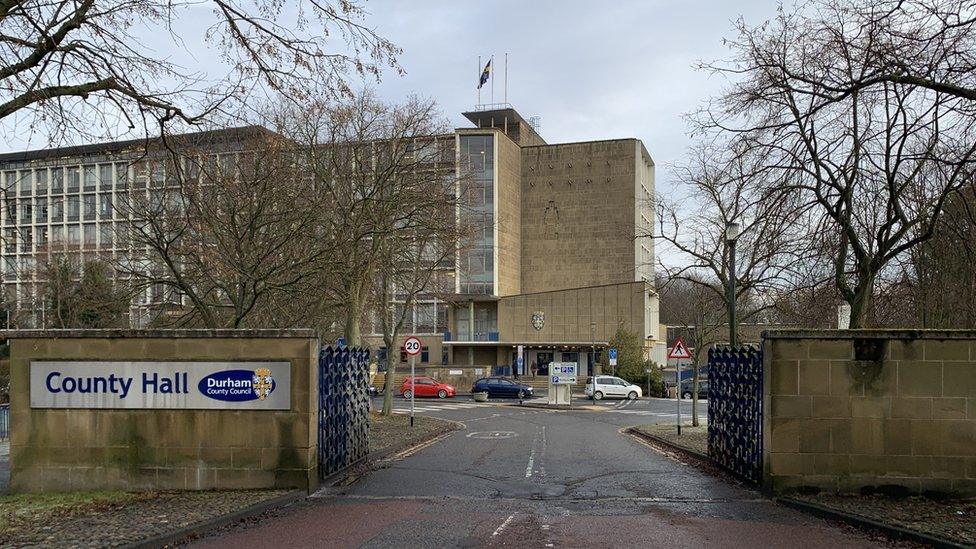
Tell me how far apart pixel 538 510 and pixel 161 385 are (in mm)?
5662

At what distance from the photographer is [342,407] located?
1329cm

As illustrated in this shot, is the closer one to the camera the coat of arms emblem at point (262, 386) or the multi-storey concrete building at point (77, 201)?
the coat of arms emblem at point (262, 386)

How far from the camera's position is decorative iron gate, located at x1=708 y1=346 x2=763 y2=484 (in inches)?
464

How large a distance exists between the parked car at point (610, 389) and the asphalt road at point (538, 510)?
31.8 meters

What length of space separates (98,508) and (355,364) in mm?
5085

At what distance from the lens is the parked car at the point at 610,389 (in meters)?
49.0

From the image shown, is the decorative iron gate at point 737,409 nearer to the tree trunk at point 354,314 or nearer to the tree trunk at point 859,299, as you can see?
the tree trunk at point 859,299

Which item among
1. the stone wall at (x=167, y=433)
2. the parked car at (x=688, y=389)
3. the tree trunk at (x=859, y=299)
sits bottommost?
the parked car at (x=688, y=389)

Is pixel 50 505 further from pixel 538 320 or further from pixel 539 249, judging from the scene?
pixel 539 249

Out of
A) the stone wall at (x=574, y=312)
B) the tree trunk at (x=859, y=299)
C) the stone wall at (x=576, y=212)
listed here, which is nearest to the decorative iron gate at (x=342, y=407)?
the tree trunk at (x=859, y=299)

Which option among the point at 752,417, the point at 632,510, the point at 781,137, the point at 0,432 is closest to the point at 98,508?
the point at 632,510

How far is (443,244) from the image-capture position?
26.9 metres

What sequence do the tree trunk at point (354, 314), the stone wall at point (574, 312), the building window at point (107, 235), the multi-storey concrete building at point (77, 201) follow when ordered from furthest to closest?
1. the stone wall at point (574, 312)
2. the building window at point (107, 235)
3. the tree trunk at point (354, 314)
4. the multi-storey concrete building at point (77, 201)

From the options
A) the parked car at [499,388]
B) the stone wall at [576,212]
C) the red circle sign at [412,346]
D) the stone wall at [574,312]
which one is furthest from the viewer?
the stone wall at [576,212]
